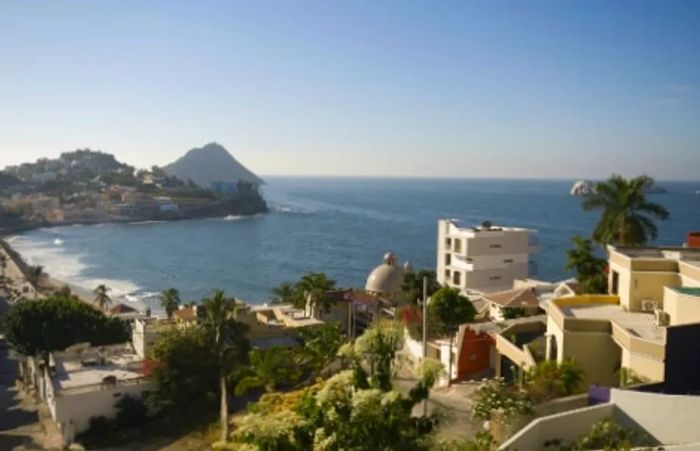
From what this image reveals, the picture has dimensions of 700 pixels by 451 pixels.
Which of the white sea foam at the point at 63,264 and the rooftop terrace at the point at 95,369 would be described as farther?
the white sea foam at the point at 63,264

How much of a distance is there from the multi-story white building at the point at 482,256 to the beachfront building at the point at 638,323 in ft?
86.2

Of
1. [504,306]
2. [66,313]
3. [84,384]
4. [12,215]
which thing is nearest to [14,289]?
[66,313]

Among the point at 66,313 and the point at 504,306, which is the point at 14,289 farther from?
the point at 504,306

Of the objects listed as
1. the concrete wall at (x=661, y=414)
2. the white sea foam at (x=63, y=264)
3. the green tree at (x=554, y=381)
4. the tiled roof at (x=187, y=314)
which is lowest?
the white sea foam at (x=63, y=264)

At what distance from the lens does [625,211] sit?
29.5 metres

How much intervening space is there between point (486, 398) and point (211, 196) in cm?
18838

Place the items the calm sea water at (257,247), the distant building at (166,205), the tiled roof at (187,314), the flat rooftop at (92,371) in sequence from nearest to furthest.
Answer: the flat rooftop at (92,371) → the tiled roof at (187,314) → the calm sea water at (257,247) → the distant building at (166,205)

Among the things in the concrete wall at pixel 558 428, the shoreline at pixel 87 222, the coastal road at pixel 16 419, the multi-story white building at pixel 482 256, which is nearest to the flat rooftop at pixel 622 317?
the concrete wall at pixel 558 428

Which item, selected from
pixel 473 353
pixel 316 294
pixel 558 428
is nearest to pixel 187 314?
pixel 316 294

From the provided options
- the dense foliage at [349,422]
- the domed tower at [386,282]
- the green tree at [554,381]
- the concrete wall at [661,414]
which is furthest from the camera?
the domed tower at [386,282]

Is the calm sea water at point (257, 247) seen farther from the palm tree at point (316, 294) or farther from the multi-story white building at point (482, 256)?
the palm tree at point (316, 294)

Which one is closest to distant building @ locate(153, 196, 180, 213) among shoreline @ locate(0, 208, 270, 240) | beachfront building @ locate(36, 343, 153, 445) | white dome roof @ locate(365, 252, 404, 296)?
shoreline @ locate(0, 208, 270, 240)

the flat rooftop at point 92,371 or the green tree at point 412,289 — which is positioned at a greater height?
the green tree at point 412,289

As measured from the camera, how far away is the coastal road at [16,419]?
2850 cm
